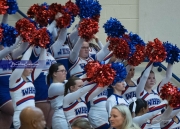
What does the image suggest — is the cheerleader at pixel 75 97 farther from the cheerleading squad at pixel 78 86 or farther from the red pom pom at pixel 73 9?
the red pom pom at pixel 73 9

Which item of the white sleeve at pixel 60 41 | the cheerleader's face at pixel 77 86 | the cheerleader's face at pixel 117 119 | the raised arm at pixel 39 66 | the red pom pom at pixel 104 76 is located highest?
the white sleeve at pixel 60 41

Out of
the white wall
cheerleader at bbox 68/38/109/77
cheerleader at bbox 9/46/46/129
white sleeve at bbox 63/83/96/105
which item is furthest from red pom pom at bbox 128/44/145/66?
the white wall

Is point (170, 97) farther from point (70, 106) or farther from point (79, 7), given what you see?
point (79, 7)

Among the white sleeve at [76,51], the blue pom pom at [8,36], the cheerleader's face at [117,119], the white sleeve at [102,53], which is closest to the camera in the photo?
the cheerleader's face at [117,119]

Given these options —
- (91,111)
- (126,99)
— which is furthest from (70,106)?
(126,99)

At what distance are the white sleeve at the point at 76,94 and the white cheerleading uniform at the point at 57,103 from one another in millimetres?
269

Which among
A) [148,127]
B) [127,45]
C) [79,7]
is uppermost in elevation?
[79,7]

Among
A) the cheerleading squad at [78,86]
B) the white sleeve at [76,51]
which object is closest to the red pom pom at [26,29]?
the cheerleading squad at [78,86]

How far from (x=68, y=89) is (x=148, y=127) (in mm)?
907

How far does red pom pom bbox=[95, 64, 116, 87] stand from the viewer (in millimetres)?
4750

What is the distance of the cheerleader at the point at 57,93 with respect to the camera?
17.2 ft

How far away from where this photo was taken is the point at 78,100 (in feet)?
16.9

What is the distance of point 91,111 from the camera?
5.54 metres

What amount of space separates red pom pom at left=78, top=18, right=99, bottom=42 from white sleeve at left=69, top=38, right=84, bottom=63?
0.18 meters
